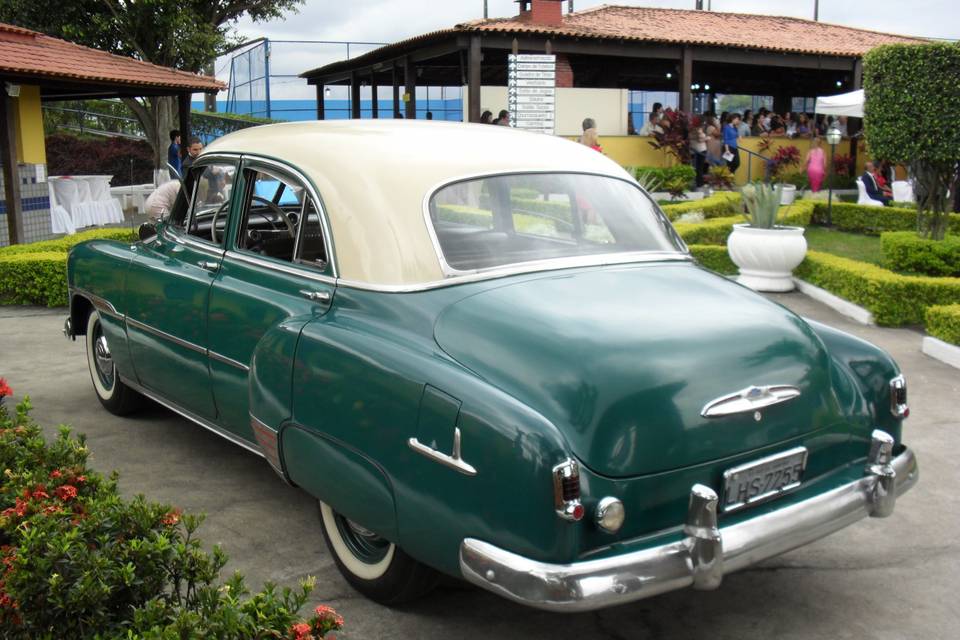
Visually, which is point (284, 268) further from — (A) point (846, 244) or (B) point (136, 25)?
(B) point (136, 25)

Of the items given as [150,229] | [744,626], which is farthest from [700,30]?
[744,626]

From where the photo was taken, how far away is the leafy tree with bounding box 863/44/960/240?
1126 cm

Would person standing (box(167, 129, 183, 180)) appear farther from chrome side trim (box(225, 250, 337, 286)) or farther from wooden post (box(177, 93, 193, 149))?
chrome side trim (box(225, 250, 337, 286))

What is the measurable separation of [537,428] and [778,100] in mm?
38244

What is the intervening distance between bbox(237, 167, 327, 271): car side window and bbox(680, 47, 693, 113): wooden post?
22.6m

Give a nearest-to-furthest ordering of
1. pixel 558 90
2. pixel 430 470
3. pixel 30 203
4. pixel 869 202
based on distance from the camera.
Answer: pixel 430 470 → pixel 30 203 → pixel 869 202 → pixel 558 90

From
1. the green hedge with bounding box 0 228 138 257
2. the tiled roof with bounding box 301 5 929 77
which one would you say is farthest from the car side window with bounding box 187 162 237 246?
the tiled roof with bounding box 301 5 929 77

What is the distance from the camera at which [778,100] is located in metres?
38.1

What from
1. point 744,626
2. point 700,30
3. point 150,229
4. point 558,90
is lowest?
point 744,626

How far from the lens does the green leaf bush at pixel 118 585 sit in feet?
8.20

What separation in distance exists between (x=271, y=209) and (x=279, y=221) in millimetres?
95

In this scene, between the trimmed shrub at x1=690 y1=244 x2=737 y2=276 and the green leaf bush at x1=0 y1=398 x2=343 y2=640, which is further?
the trimmed shrub at x1=690 y1=244 x2=737 y2=276

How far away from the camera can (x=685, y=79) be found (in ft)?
85.9

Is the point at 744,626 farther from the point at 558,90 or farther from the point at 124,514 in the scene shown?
the point at 558,90
